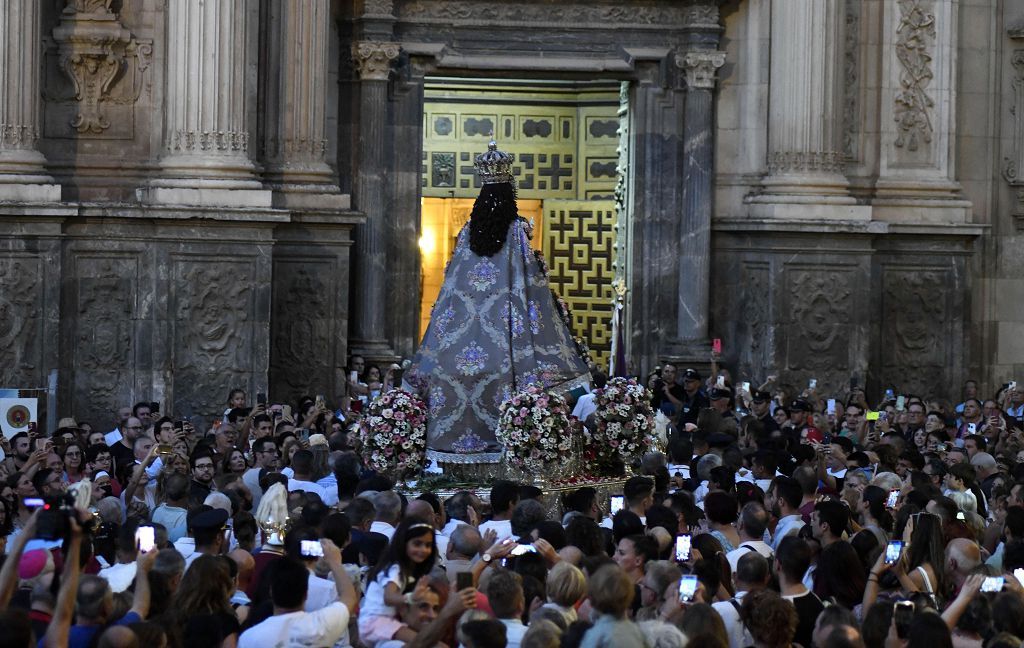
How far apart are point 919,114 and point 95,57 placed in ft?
31.3

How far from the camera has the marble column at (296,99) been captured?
74.9 ft

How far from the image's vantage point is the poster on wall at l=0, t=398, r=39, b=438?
59.1 feet

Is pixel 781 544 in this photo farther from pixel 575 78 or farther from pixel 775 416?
pixel 575 78

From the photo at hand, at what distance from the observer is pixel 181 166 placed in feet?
70.1

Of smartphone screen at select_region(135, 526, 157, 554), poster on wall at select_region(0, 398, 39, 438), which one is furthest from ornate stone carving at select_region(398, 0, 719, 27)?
smartphone screen at select_region(135, 526, 157, 554)

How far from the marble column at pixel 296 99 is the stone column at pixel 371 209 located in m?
0.87

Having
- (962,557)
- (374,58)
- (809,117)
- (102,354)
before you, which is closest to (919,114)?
(809,117)

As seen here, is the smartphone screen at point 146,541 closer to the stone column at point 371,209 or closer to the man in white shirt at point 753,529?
the man in white shirt at point 753,529

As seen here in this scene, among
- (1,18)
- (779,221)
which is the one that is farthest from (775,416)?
(1,18)

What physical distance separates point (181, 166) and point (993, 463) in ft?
30.5

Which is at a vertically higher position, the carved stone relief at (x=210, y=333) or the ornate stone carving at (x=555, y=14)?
the ornate stone carving at (x=555, y=14)

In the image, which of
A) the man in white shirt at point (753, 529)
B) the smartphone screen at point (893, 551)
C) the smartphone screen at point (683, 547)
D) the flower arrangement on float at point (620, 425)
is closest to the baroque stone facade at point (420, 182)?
the flower arrangement on float at point (620, 425)

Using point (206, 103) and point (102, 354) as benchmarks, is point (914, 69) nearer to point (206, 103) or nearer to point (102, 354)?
point (206, 103)

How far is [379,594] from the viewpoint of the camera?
9.73m
